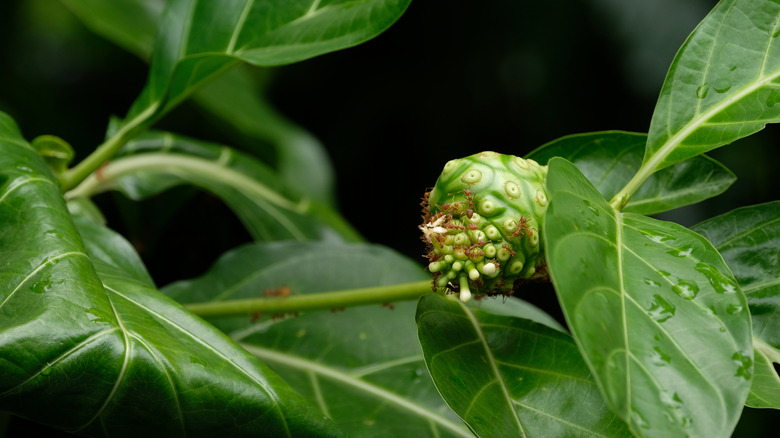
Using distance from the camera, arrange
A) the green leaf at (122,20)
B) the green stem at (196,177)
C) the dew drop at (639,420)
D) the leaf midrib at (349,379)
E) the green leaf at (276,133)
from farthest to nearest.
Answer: the green leaf at (276,133) < the green leaf at (122,20) < the green stem at (196,177) < the leaf midrib at (349,379) < the dew drop at (639,420)

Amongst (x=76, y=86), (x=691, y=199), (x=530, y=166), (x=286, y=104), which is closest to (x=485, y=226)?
(x=530, y=166)

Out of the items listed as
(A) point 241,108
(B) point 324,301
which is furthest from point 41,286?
(A) point 241,108

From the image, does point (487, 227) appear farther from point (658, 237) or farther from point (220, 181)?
point (220, 181)

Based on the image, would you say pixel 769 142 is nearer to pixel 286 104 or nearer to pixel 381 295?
pixel 286 104

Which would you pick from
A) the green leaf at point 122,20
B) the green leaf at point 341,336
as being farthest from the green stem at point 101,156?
the green leaf at point 122,20

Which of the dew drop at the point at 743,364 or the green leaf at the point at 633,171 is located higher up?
the green leaf at the point at 633,171

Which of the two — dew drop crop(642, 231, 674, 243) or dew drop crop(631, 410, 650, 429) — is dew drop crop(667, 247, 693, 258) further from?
dew drop crop(631, 410, 650, 429)

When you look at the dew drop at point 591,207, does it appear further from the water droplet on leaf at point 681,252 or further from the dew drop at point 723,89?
the dew drop at point 723,89

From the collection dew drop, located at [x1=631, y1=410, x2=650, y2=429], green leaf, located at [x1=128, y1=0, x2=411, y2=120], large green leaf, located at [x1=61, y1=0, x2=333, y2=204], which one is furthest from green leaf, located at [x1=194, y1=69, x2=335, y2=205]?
dew drop, located at [x1=631, y1=410, x2=650, y2=429]

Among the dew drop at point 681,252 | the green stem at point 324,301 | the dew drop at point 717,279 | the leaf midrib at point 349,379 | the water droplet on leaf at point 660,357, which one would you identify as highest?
the dew drop at point 681,252
